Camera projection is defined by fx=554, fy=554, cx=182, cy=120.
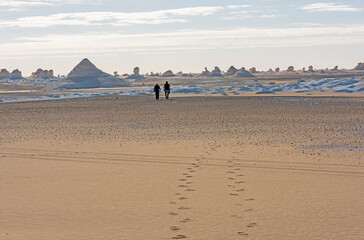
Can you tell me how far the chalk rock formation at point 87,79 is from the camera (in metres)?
88.4

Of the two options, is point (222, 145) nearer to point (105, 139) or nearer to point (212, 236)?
point (105, 139)

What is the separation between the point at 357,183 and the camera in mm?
11242

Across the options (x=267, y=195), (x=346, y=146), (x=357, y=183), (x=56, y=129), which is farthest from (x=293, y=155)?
(x=56, y=129)

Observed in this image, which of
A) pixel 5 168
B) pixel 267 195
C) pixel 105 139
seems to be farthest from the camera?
pixel 105 139

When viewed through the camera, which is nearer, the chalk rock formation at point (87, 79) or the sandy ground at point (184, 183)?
the sandy ground at point (184, 183)

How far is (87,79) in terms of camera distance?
303 ft

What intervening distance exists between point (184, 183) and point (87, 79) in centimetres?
8295

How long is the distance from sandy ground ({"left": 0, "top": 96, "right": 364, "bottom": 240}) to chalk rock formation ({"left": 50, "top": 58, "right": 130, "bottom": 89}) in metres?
67.1

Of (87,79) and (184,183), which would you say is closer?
(184,183)

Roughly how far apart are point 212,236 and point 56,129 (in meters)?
16.7

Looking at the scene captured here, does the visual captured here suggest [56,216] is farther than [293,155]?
No

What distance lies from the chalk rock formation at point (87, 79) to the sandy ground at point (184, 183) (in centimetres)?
6710

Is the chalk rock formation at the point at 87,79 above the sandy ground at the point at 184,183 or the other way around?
above

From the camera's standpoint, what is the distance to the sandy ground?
8.25 meters
